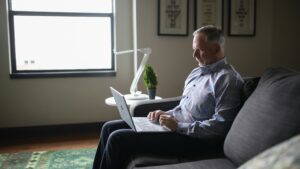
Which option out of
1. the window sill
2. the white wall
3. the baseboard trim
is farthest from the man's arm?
Answer: the baseboard trim

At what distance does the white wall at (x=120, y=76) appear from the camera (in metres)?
3.31

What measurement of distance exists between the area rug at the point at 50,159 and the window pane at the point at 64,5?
147cm

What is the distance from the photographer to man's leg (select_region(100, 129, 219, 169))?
1.59 meters

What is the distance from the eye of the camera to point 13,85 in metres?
3.31

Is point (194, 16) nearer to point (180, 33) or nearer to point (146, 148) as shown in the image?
point (180, 33)

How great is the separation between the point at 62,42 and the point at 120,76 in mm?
709

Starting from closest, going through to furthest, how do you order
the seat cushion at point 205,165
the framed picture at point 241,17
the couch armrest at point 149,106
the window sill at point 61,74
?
the seat cushion at point 205,165
the couch armrest at point 149,106
the window sill at point 61,74
the framed picture at point 241,17

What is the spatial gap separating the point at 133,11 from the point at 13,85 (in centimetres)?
143

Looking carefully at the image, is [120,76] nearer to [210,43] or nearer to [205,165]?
[210,43]

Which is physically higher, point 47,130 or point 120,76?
point 120,76

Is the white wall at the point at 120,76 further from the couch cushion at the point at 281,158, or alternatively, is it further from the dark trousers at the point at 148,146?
the couch cushion at the point at 281,158

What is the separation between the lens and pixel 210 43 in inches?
69.1

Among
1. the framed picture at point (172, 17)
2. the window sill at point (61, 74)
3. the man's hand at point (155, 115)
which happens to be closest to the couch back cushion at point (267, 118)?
the man's hand at point (155, 115)

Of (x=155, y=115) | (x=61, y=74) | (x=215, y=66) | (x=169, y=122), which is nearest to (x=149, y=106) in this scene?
(x=155, y=115)
